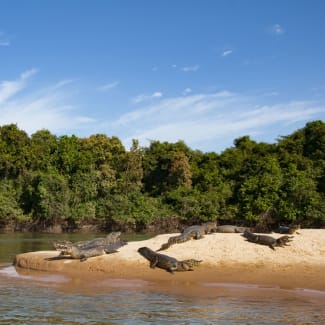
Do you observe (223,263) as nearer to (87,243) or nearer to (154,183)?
(87,243)

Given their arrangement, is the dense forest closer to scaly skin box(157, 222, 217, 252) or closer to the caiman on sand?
scaly skin box(157, 222, 217, 252)

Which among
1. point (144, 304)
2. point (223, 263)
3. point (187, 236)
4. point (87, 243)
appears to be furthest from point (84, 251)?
point (144, 304)

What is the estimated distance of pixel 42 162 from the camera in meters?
59.2

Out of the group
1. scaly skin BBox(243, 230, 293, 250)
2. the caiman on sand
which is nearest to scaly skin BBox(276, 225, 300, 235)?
scaly skin BBox(243, 230, 293, 250)

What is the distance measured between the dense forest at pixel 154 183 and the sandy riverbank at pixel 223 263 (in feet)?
90.7

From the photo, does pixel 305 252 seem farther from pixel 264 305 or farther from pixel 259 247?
pixel 264 305

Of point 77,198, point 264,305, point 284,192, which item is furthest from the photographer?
point 77,198

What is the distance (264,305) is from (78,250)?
868 centimetres

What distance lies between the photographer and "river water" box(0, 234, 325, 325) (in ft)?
31.5

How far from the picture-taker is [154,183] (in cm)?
6278

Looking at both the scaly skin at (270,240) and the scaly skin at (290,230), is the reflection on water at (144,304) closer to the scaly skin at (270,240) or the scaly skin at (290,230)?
the scaly skin at (270,240)

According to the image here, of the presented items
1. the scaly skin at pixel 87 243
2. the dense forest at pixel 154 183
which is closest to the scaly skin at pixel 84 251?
the scaly skin at pixel 87 243

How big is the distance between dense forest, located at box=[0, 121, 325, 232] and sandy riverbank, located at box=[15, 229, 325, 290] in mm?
27633

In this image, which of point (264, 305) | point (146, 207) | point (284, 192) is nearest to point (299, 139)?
point (284, 192)
